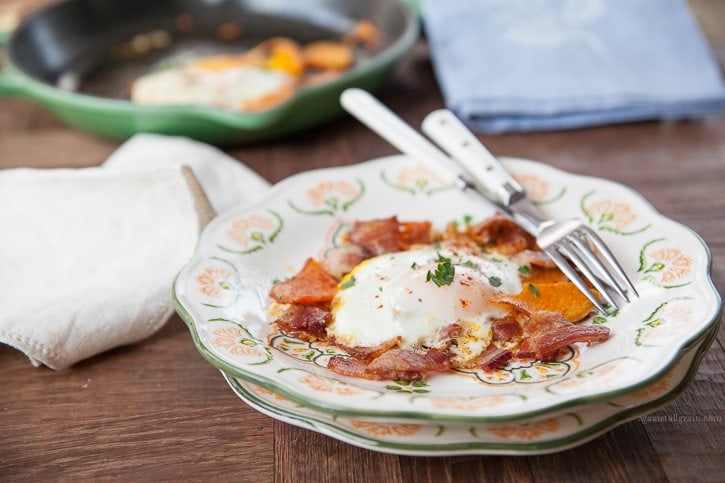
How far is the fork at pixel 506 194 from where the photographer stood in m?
1.40

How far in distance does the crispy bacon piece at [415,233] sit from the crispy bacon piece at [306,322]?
295 millimetres

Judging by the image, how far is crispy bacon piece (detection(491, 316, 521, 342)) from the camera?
133 centimetres

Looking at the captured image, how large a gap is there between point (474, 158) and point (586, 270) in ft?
1.37

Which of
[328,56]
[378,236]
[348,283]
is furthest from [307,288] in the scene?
[328,56]

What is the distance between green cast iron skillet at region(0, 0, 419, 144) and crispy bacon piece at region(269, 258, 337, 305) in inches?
26.2

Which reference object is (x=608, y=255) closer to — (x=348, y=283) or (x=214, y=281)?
(x=348, y=283)

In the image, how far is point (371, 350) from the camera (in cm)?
130

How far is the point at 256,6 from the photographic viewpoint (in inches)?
113

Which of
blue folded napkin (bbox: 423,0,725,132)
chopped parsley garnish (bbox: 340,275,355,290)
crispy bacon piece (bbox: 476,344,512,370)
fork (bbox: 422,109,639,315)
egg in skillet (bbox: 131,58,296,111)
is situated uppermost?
chopped parsley garnish (bbox: 340,275,355,290)

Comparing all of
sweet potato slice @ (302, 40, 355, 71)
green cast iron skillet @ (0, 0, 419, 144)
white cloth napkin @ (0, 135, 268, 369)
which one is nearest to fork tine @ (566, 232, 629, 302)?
white cloth napkin @ (0, 135, 268, 369)

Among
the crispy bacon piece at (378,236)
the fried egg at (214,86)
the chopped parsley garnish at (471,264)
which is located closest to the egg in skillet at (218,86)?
the fried egg at (214,86)

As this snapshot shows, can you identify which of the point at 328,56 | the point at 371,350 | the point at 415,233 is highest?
the point at 371,350

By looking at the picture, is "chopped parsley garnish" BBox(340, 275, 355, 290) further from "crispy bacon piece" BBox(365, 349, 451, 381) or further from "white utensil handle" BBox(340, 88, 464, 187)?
"white utensil handle" BBox(340, 88, 464, 187)

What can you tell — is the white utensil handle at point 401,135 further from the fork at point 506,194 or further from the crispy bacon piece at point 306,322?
the crispy bacon piece at point 306,322
